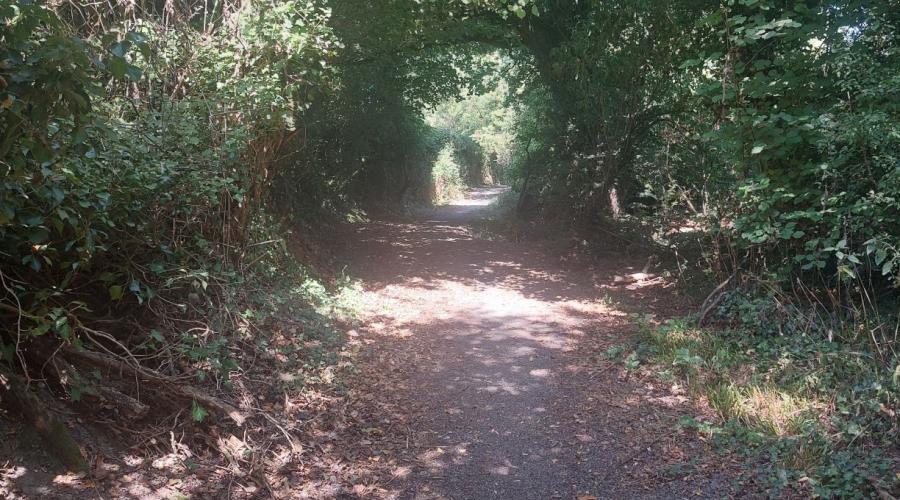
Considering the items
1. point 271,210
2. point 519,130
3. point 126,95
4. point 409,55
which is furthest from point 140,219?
point 519,130

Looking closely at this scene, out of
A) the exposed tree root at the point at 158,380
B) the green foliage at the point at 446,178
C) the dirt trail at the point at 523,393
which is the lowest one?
the dirt trail at the point at 523,393

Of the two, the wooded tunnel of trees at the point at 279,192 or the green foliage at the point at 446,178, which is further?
the green foliage at the point at 446,178

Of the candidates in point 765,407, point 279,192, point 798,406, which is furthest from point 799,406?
point 279,192

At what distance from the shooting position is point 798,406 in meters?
4.71

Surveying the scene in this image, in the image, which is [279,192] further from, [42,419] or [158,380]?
[42,419]

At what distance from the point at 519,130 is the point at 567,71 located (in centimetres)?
759

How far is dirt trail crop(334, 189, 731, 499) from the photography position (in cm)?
425

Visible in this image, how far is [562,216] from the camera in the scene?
15.2 metres

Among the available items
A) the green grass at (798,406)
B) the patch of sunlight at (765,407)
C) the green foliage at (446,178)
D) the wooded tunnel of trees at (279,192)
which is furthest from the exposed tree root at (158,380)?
the green foliage at (446,178)

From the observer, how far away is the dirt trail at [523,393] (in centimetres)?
425

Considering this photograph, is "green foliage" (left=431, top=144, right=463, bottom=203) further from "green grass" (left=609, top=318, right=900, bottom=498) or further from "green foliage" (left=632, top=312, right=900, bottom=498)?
"green foliage" (left=632, top=312, right=900, bottom=498)

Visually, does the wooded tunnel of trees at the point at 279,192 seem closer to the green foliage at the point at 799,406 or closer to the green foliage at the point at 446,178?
the green foliage at the point at 799,406

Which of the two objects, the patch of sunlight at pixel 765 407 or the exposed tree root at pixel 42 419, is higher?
the exposed tree root at pixel 42 419

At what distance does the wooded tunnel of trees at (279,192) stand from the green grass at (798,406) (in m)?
0.03
